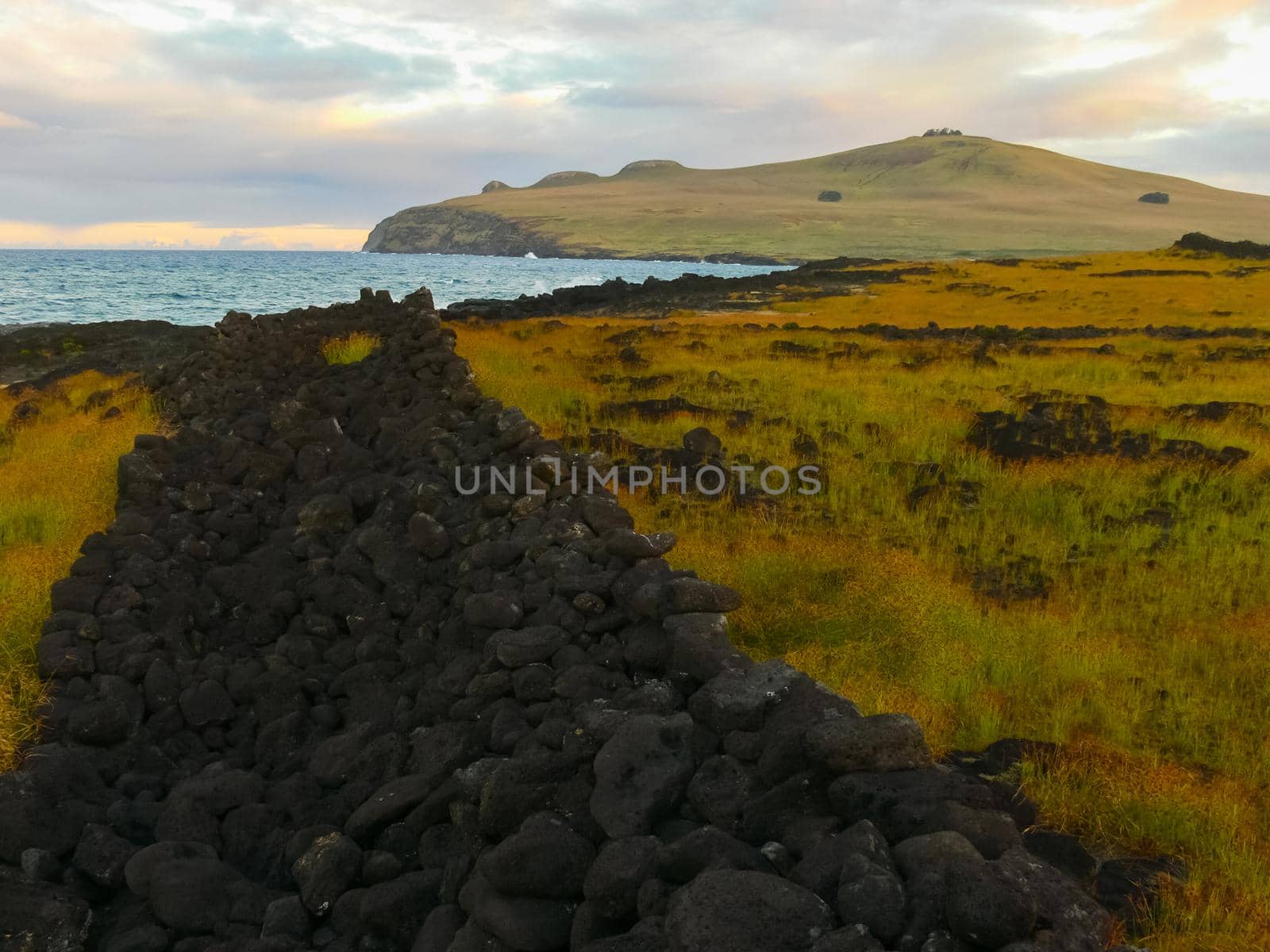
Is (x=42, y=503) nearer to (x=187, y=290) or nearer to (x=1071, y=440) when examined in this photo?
Result: (x=1071, y=440)

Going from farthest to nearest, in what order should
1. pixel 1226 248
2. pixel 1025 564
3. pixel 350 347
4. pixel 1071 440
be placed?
pixel 1226 248
pixel 350 347
pixel 1071 440
pixel 1025 564

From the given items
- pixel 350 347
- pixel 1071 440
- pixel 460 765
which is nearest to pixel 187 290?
pixel 350 347

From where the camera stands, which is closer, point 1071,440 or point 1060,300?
point 1071,440

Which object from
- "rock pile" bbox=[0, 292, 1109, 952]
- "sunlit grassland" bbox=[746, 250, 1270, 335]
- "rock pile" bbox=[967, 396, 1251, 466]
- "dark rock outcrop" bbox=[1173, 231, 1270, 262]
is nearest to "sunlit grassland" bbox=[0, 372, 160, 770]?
"rock pile" bbox=[0, 292, 1109, 952]

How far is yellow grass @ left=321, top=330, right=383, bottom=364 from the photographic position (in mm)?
14703

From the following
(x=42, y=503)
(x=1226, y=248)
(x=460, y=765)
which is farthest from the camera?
(x=1226, y=248)

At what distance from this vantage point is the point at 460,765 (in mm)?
4949

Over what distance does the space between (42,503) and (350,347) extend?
6.06 m

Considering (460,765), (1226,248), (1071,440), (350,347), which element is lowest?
(460,765)

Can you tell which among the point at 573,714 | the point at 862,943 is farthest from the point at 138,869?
the point at 862,943

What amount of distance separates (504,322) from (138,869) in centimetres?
2266

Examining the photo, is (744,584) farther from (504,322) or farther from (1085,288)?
(1085,288)

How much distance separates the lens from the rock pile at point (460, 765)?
3.18 metres

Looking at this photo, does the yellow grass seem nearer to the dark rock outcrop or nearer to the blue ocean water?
the blue ocean water
